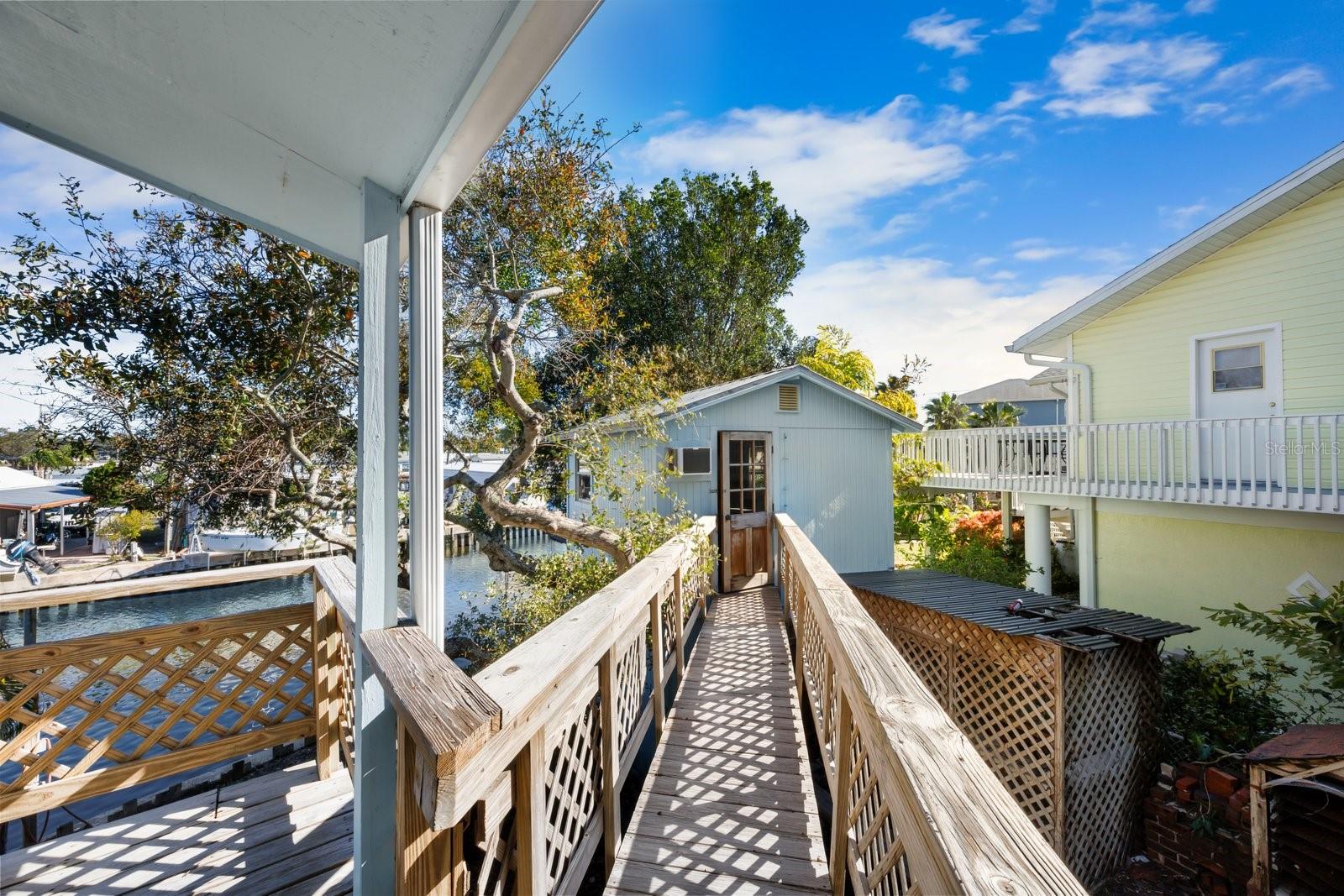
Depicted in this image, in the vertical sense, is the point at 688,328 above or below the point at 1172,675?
above

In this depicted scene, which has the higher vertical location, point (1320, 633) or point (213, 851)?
point (1320, 633)

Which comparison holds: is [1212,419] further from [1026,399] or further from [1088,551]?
[1026,399]

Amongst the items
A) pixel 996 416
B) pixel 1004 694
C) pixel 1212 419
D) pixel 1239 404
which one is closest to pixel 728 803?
pixel 1004 694

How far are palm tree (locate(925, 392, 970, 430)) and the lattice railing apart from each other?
51.2ft

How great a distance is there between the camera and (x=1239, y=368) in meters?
7.15

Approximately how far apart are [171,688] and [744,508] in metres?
6.12

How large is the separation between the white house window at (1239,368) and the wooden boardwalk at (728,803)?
293 inches

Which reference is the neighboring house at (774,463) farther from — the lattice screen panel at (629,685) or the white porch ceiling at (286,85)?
the white porch ceiling at (286,85)

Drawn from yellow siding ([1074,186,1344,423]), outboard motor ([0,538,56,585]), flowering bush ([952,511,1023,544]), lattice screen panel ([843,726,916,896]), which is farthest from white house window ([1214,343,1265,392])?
outboard motor ([0,538,56,585])

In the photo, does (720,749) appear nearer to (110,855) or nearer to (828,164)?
(110,855)

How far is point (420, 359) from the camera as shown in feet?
5.58

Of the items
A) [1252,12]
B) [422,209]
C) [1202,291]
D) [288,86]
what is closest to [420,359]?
[422,209]

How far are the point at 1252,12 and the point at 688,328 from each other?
43.5ft

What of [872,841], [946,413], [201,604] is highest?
[946,413]
